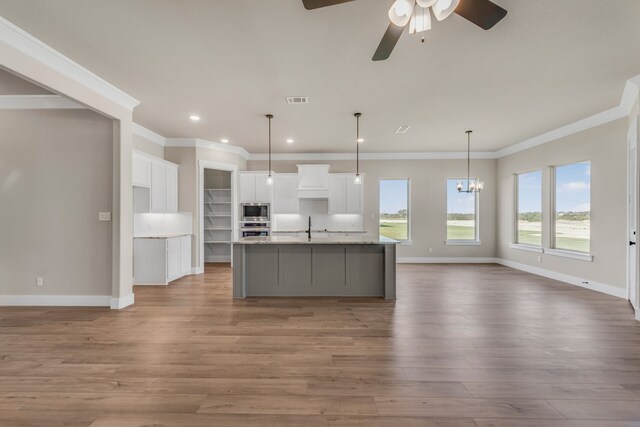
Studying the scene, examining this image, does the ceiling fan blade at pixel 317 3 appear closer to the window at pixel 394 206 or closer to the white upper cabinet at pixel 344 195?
the white upper cabinet at pixel 344 195

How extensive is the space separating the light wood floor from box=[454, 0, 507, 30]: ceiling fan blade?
2.62 metres

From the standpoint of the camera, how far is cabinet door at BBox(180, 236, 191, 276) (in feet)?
19.4

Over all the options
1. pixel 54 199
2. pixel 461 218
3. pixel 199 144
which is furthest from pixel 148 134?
pixel 461 218

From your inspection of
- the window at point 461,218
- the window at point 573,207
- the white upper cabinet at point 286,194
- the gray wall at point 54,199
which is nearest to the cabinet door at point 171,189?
the gray wall at point 54,199

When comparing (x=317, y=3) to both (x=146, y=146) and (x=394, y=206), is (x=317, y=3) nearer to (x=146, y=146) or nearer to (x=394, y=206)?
(x=146, y=146)

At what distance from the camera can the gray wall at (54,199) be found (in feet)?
12.9

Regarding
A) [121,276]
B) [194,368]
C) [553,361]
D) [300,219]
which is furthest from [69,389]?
[300,219]

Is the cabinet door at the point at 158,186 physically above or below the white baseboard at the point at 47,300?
above

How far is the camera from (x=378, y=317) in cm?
362

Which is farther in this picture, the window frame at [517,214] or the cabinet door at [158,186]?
the window frame at [517,214]

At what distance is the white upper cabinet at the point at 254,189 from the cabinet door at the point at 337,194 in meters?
1.55

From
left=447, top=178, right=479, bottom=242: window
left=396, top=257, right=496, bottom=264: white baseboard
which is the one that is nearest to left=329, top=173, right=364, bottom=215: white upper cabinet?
left=396, top=257, right=496, bottom=264: white baseboard

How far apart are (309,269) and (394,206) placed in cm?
408

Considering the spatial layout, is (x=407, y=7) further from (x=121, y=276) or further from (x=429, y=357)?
(x=121, y=276)
